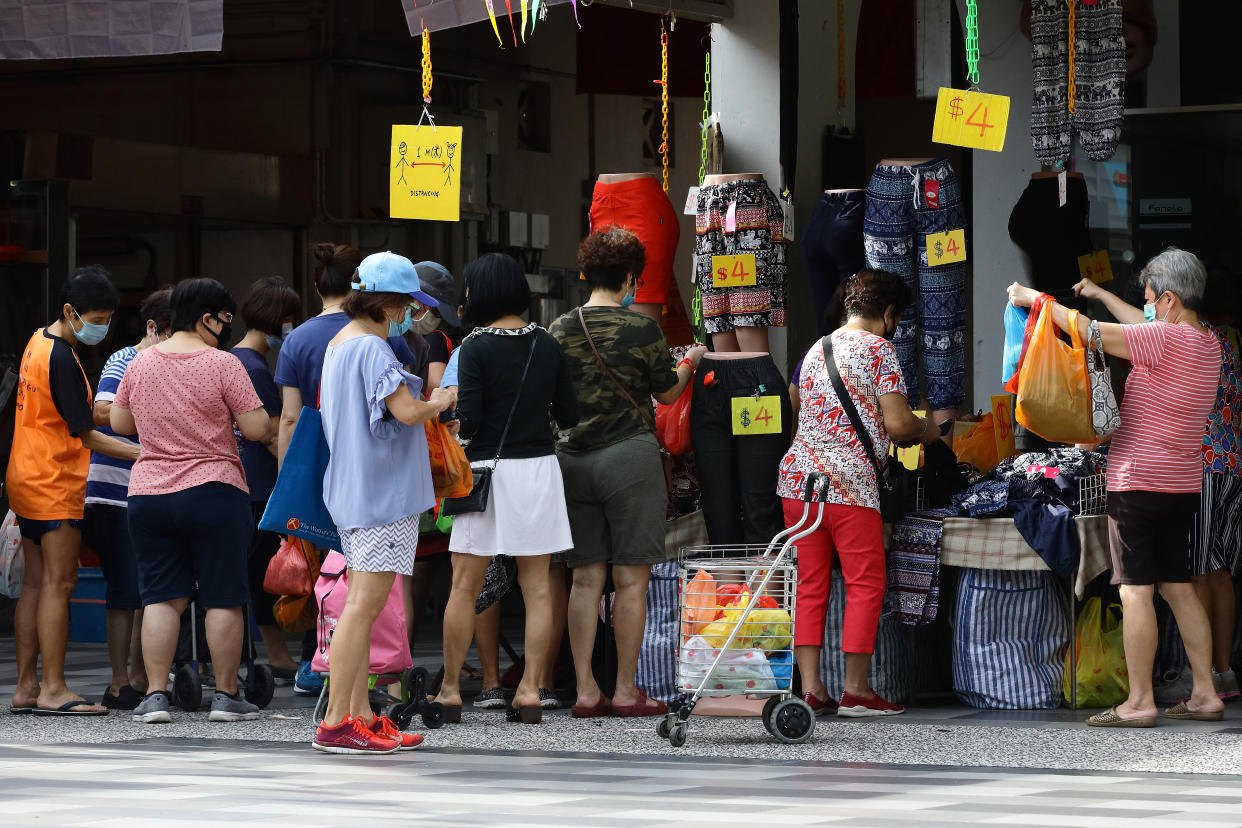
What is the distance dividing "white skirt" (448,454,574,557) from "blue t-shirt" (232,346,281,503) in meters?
1.42

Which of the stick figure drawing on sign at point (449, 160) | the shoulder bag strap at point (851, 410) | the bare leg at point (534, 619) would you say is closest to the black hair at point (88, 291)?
the stick figure drawing on sign at point (449, 160)

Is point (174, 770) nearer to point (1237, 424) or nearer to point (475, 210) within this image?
point (1237, 424)

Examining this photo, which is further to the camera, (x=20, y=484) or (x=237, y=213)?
(x=237, y=213)

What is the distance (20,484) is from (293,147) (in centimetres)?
626

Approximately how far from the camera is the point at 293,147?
13.6m

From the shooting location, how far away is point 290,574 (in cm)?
816

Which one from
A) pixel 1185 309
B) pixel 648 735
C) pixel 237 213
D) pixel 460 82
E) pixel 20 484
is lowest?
pixel 648 735

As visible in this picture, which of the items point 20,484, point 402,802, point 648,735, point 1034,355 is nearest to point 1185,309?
point 1034,355

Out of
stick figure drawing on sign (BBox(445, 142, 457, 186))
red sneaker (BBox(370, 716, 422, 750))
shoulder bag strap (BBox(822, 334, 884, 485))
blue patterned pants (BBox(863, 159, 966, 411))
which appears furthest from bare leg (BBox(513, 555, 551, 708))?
blue patterned pants (BBox(863, 159, 966, 411))

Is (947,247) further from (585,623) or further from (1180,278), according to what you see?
(585,623)

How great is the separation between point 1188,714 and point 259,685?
357cm

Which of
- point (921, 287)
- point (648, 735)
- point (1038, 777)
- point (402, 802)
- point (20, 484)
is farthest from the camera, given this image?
point (921, 287)

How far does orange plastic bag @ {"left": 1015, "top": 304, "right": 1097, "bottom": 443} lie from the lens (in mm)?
7055

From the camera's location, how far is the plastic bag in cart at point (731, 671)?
22.0 feet
